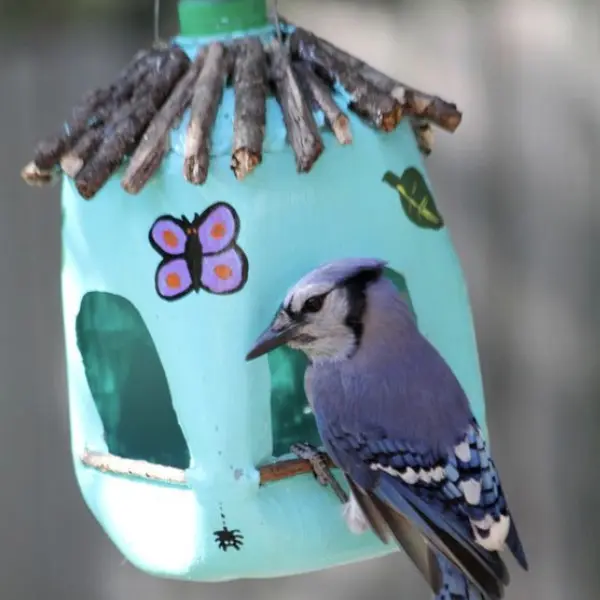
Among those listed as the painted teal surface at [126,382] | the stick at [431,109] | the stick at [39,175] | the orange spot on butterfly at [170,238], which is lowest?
the painted teal surface at [126,382]

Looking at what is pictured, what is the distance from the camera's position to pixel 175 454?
126cm

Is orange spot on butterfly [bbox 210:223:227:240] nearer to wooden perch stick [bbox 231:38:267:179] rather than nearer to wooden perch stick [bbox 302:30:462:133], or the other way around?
wooden perch stick [bbox 231:38:267:179]

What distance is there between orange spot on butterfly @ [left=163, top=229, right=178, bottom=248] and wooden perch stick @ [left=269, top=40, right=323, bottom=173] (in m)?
0.14

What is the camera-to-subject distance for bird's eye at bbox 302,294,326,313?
98cm

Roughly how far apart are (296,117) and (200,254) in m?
0.16

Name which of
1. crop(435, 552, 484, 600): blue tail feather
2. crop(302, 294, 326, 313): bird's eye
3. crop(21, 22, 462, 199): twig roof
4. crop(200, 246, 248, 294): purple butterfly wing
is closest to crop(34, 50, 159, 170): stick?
crop(21, 22, 462, 199): twig roof

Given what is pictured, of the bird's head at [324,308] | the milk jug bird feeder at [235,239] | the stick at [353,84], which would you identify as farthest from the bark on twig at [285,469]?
the stick at [353,84]

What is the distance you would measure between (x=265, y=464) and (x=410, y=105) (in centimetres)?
38

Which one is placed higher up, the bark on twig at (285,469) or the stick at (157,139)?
the stick at (157,139)

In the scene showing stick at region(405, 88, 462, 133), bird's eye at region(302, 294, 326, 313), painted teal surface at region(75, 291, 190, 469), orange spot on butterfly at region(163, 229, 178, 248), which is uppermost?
stick at region(405, 88, 462, 133)

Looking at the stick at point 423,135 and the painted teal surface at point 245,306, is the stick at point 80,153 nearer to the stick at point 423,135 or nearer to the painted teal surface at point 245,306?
the painted teal surface at point 245,306

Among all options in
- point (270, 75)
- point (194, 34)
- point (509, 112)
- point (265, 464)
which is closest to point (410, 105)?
point (270, 75)

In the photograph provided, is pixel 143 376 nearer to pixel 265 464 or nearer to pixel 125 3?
pixel 265 464

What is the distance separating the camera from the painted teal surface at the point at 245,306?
1028 millimetres
